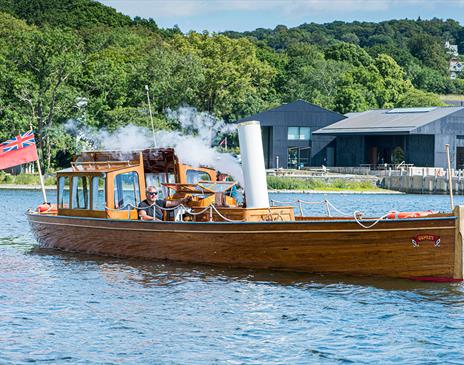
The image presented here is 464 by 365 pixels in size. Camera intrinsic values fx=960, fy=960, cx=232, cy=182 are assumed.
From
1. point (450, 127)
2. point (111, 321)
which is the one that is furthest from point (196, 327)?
point (450, 127)

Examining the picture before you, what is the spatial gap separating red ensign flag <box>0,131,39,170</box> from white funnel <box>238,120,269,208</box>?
8.80 metres

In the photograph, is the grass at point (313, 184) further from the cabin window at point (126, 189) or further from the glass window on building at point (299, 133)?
the cabin window at point (126, 189)

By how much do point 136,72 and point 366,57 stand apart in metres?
77.1

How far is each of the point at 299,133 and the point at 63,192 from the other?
67.9 meters

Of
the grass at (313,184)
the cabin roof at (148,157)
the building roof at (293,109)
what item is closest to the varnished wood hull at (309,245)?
the cabin roof at (148,157)

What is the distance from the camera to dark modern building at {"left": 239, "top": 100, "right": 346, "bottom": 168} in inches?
3762

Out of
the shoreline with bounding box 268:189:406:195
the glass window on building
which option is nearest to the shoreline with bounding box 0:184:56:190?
the shoreline with bounding box 268:189:406:195

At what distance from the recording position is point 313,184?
80125mm

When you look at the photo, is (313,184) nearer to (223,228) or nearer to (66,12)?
(223,228)

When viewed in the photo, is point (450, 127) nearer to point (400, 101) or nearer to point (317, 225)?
point (400, 101)

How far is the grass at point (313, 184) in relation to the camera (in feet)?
258

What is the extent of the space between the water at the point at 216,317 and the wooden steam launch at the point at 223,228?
436 millimetres

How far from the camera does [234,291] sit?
2222 cm

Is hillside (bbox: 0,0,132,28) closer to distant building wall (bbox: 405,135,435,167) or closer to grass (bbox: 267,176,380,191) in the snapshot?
distant building wall (bbox: 405,135,435,167)
